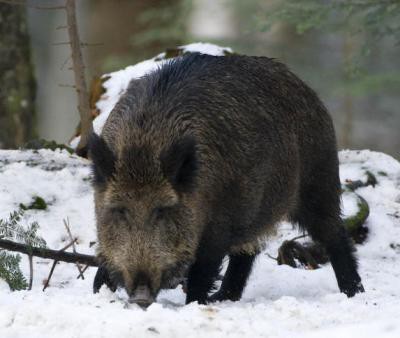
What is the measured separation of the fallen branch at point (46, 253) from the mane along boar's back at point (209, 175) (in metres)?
0.25

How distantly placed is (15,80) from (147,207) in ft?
20.7

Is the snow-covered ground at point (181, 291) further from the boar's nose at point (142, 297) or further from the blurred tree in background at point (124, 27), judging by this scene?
the blurred tree in background at point (124, 27)

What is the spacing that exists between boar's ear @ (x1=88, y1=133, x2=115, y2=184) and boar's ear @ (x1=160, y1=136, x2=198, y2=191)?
0.30 metres

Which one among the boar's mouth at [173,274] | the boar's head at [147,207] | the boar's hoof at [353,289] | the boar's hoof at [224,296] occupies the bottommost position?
the boar's hoof at [224,296]

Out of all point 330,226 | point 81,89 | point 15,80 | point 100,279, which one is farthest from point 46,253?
point 15,80

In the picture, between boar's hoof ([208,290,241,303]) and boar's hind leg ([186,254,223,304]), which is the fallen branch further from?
boar's hoof ([208,290,241,303])

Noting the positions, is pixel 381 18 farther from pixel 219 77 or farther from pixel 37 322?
pixel 37 322

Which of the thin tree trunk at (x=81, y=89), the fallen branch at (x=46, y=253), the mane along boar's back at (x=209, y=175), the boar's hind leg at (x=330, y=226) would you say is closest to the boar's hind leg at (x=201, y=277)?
the mane along boar's back at (x=209, y=175)

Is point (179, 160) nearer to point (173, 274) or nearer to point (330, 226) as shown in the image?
point (173, 274)

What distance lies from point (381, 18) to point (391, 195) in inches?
70.9

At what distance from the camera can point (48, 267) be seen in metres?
6.86

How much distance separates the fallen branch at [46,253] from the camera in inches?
231

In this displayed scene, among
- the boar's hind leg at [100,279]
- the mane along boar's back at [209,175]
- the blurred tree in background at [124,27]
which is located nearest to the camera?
the mane along boar's back at [209,175]

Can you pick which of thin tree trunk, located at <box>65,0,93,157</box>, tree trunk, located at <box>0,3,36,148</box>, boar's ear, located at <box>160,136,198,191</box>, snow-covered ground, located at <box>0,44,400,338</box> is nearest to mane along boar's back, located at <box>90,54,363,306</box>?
boar's ear, located at <box>160,136,198,191</box>
